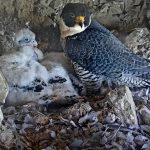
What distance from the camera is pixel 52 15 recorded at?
8.59ft

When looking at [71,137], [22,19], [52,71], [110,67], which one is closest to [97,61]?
[110,67]

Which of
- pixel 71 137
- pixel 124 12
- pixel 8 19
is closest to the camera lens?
pixel 71 137

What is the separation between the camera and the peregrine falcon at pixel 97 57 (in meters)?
2.17

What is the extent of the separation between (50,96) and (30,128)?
227mm

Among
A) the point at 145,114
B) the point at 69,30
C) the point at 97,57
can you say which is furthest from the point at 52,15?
the point at 145,114

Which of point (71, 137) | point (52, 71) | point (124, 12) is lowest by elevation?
point (71, 137)

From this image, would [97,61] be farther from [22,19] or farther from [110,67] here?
[22,19]

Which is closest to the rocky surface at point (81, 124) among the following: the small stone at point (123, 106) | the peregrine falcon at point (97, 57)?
the small stone at point (123, 106)

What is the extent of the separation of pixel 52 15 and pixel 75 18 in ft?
1.39

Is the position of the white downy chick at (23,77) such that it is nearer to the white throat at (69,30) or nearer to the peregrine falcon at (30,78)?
the peregrine falcon at (30,78)

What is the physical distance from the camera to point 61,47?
2.58m

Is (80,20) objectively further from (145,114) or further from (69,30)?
(145,114)

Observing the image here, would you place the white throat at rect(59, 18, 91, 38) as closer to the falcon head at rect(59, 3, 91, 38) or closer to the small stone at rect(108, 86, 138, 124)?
the falcon head at rect(59, 3, 91, 38)

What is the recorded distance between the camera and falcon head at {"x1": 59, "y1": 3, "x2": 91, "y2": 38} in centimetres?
220
